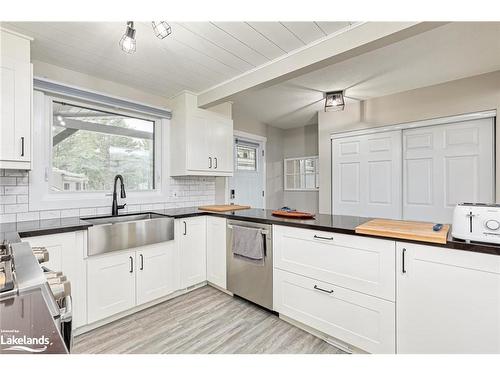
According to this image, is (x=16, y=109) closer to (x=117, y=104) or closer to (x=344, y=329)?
(x=117, y=104)

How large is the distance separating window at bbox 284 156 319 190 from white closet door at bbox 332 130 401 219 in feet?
2.76

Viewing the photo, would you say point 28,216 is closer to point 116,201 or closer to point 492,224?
point 116,201

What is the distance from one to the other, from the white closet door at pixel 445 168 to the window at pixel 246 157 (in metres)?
2.34

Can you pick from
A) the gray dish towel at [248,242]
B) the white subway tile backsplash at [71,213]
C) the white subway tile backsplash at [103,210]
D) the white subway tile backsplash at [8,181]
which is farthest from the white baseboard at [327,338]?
the white subway tile backsplash at [8,181]

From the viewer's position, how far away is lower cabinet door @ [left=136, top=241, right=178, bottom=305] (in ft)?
7.39

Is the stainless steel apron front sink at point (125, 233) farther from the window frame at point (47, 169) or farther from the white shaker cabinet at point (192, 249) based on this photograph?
the window frame at point (47, 169)

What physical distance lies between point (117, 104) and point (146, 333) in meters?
2.18

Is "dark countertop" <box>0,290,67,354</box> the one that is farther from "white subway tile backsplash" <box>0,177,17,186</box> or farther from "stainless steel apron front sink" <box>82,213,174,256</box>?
"white subway tile backsplash" <box>0,177,17,186</box>

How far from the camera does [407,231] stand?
1435mm

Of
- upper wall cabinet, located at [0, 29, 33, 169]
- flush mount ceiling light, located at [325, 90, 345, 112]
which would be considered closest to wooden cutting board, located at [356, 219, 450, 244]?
flush mount ceiling light, located at [325, 90, 345, 112]

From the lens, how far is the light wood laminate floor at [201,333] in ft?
5.73

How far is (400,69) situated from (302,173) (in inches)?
102

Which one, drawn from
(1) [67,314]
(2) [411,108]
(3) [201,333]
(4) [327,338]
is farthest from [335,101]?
(1) [67,314]

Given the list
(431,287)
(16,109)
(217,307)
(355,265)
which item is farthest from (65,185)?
(431,287)
